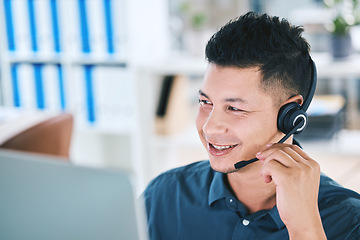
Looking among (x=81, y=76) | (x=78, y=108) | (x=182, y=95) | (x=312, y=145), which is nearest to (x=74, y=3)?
(x=81, y=76)

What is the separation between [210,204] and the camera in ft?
3.74

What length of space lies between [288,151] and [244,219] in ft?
0.73

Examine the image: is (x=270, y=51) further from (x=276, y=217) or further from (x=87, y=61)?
(x=87, y=61)

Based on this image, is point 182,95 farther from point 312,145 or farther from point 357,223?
point 357,223

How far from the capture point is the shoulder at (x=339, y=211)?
3.25 ft

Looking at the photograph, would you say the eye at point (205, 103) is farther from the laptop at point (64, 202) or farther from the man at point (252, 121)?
the laptop at point (64, 202)

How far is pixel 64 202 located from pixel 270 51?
635mm

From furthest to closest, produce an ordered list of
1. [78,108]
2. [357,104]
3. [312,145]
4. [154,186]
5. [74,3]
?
[78,108] < [74,3] < [357,104] < [312,145] < [154,186]

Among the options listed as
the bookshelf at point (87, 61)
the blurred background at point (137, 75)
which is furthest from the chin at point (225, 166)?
the bookshelf at point (87, 61)

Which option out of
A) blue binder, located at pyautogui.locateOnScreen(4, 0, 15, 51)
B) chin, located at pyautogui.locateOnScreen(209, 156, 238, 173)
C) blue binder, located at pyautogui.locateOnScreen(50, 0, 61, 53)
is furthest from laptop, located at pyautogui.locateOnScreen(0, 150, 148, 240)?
blue binder, located at pyautogui.locateOnScreen(4, 0, 15, 51)

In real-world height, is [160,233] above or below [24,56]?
below

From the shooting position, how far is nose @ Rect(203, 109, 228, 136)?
103 centimetres

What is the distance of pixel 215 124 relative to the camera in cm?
104

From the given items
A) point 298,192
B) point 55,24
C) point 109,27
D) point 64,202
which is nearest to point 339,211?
point 298,192
